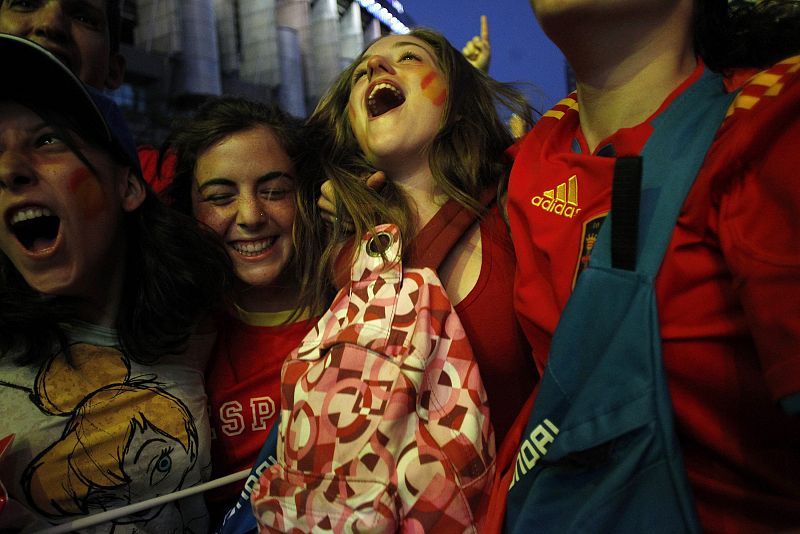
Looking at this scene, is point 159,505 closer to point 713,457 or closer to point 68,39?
point 713,457

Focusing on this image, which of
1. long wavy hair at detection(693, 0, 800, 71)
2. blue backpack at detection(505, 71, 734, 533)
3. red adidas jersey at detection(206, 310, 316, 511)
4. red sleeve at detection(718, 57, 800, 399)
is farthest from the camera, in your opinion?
red adidas jersey at detection(206, 310, 316, 511)

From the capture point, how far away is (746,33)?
39.7 inches

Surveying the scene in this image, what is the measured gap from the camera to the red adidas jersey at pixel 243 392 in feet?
5.29

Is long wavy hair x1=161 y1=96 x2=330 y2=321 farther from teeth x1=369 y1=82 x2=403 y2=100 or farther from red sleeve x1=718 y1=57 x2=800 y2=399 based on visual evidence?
red sleeve x1=718 y1=57 x2=800 y2=399

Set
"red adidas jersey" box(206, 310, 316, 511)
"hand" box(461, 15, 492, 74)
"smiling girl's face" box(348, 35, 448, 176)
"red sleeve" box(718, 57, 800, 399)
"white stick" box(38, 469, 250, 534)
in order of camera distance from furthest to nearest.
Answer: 1. "hand" box(461, 15, 492, 74)
2. "red adidas jersey" box(206, 310, 316, 511)
3. "smiling girl's face" box(348, 35, 448, 176)
4. "white stick" box(38, 469, 250, 534)
5. "red sleeve" box(718, 57, 800, 399)

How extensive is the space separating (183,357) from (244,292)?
0.34 meters

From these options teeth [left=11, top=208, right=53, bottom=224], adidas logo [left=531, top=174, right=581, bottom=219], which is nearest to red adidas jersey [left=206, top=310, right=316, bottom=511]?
teeth [left=11, top=208, right=53, bottom=224]

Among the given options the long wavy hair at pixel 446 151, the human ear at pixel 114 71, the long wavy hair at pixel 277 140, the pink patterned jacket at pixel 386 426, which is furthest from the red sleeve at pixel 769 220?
the human ear at pixel 114 71

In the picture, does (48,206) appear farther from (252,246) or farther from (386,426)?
(386,426)

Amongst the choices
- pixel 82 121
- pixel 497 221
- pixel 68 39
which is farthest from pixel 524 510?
pixel 68 39

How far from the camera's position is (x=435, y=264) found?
1.32 metres

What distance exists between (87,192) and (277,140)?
2.06 ft

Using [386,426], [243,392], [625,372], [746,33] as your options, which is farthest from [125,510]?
[746,33]

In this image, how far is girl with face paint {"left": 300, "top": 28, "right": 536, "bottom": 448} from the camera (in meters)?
1.32
